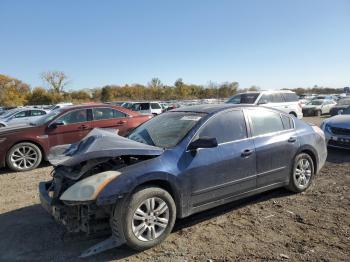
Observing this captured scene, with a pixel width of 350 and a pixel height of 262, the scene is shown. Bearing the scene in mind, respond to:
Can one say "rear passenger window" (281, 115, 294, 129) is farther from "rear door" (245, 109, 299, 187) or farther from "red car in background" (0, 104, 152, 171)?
"red car in background" (0, 104, 152, 171)

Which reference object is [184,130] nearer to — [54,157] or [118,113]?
[54,157]

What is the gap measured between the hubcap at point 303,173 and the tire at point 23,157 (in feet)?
19.6

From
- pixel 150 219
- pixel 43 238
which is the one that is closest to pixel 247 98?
pixel 150 219

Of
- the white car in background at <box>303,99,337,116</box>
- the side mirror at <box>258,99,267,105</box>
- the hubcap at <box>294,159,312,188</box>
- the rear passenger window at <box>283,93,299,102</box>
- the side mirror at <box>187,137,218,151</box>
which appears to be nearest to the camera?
the side mirror at <box>187,137,218,151</box>

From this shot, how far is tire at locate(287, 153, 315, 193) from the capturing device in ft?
17.8

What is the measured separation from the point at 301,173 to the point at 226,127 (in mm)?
1778

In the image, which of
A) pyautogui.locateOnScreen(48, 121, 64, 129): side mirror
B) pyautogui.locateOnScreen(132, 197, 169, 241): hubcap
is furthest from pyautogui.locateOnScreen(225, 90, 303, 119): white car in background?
pyautogui.locateOnScreen(132, 197, 169, 241): hubcap

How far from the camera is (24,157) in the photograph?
8.05 metres

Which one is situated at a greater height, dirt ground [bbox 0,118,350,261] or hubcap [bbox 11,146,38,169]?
hubcap [bbox 11,146,38,169]

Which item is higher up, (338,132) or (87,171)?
(87,171)

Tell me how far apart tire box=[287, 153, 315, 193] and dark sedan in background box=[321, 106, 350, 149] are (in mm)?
3632

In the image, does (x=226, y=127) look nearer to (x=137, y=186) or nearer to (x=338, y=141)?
(x=137, y=186)

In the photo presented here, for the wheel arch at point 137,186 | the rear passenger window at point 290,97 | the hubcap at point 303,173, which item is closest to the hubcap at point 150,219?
the wheel arch at point 137,186

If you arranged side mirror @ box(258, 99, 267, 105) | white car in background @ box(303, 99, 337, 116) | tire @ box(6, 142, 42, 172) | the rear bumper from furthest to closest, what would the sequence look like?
white car in background @ box(303, 99, 337, 116), side mirror @ box(258, 99, 267, 105), the rear bumper, tire @ box(6, 142, 42, 172)
